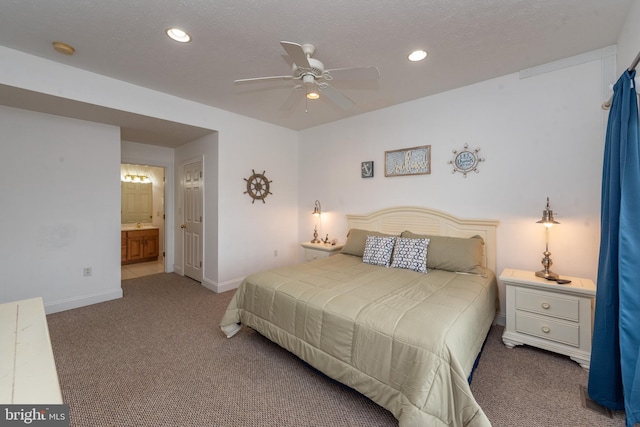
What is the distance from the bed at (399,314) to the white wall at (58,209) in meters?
2.31

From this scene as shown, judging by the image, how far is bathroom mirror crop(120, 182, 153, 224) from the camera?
20.4 feet

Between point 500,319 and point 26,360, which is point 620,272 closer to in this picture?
point 500,319

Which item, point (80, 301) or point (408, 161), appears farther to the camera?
point (408, 161)

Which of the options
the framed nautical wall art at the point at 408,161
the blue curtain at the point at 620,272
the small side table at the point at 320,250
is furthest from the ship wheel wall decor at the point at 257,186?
the blue curtain at the point at 620,272

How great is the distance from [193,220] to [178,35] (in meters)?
3.03

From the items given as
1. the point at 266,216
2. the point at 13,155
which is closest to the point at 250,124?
the point at 266,216

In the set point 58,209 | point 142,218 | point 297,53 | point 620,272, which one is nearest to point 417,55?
point 297,53

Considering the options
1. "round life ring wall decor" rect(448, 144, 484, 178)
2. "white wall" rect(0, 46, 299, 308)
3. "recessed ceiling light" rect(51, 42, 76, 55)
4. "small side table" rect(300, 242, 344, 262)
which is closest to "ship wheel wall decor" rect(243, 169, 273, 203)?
"white wall" rect(0, 46, 299, 308)

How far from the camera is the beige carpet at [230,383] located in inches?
67.4

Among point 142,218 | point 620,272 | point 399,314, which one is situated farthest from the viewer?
point 142,218

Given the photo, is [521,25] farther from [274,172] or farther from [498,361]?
[274,172]

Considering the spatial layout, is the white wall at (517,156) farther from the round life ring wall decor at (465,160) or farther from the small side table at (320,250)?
the small side table at (320,250)

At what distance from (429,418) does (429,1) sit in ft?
8.34

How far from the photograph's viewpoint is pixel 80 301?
347 cm
